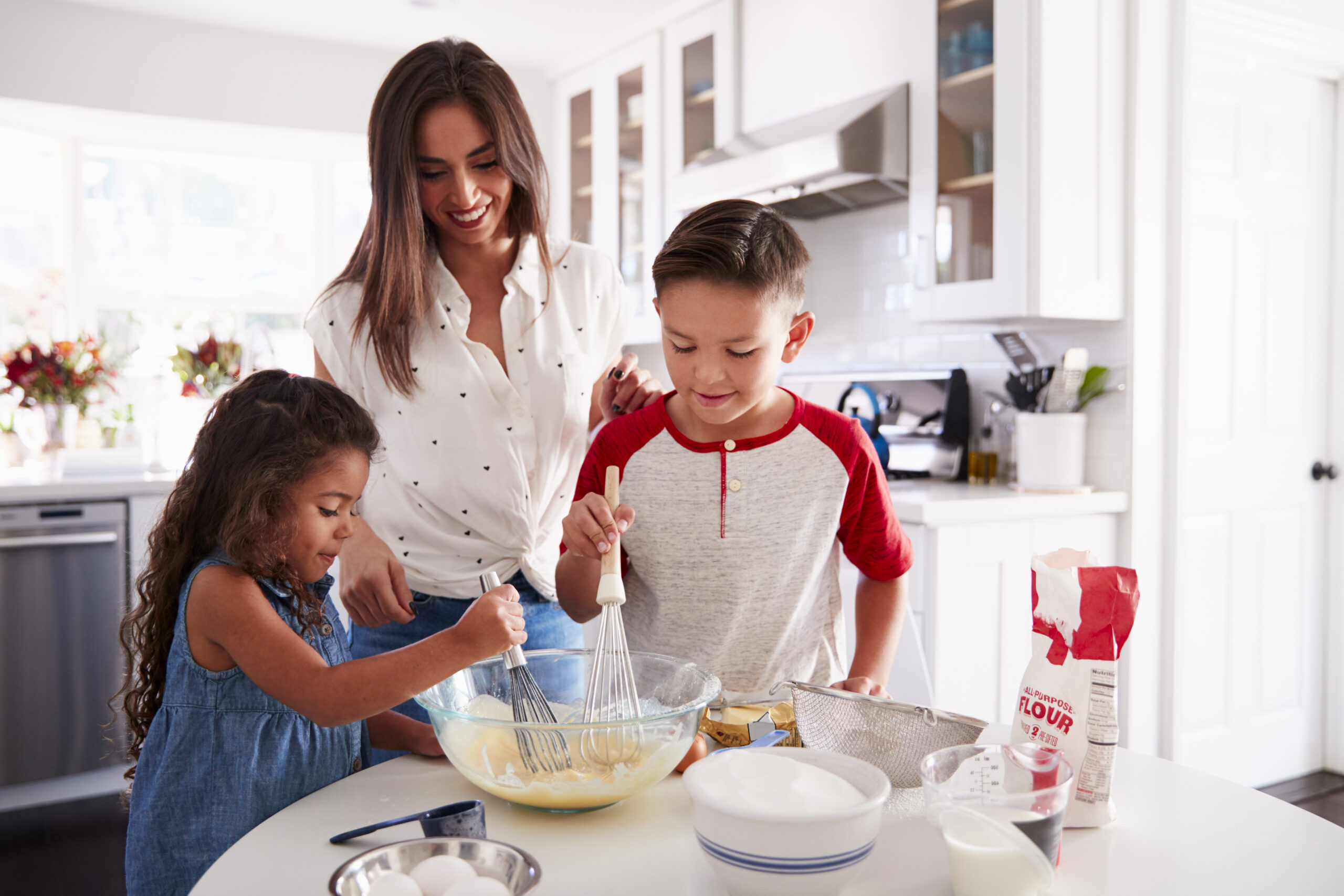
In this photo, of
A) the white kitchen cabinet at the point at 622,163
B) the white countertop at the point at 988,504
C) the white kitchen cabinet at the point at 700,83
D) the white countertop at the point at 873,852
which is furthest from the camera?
the white kitchen cabinet at the point at 622,163

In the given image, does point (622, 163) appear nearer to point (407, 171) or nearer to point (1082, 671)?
point (407, 171)

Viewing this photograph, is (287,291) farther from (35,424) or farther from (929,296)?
(929,296)

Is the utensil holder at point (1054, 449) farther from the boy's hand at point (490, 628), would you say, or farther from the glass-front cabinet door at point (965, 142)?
the boy's hand at point (490, 628)

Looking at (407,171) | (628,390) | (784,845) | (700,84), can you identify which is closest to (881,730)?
(784,845)

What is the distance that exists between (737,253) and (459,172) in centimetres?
39

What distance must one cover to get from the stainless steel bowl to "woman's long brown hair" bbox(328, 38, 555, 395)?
0.71 metres

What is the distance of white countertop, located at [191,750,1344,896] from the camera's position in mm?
699

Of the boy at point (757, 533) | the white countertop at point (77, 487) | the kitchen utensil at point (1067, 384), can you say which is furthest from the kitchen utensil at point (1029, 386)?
the white countertop at point (77, 487)

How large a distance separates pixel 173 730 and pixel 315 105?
3484mm

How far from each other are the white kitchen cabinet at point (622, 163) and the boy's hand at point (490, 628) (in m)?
2.83

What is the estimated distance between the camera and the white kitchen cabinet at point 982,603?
7.31 feet

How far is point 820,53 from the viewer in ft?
9.70

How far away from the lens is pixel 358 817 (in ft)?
2.67

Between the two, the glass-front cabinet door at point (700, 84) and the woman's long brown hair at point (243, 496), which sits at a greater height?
the glass-front cabinet door at point (700, 84)
